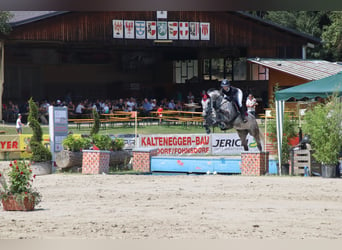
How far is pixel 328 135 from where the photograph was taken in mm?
16156

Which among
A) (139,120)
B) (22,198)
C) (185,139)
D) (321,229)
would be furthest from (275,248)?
(139,120)

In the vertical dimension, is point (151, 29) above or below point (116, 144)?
above

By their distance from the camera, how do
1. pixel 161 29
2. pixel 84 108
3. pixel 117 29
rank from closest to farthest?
pixel 84 108 < pixel 117 29 < pixel 161 29

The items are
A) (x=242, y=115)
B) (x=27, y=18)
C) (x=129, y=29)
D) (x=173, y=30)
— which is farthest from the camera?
(x=173, y=30)

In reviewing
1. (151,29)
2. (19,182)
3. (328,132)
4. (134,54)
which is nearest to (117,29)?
(151,29)

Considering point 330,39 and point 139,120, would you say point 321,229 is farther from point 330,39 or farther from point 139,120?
point 330,39

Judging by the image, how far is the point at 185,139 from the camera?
862 inches

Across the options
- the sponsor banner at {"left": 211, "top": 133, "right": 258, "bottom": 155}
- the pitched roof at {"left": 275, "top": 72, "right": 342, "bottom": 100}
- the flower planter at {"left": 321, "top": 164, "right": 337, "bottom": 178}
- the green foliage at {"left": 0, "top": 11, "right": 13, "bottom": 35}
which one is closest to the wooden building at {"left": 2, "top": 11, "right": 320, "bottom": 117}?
the green foliage at {"left": 0, "top": 11, "right": 13, "bottom": 35}

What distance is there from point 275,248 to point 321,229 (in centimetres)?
359

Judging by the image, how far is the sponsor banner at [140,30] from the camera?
3412cm

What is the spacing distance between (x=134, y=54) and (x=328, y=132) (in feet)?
85.9

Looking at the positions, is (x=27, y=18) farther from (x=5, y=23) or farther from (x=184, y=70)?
(x=184, y=70)

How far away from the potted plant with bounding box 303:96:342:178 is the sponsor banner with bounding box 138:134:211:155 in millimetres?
6127

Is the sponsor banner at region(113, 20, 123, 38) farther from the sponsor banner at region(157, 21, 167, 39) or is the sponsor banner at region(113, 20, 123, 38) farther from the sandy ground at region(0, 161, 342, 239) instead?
the sandy ground at region(0, 161, 342, 239)
